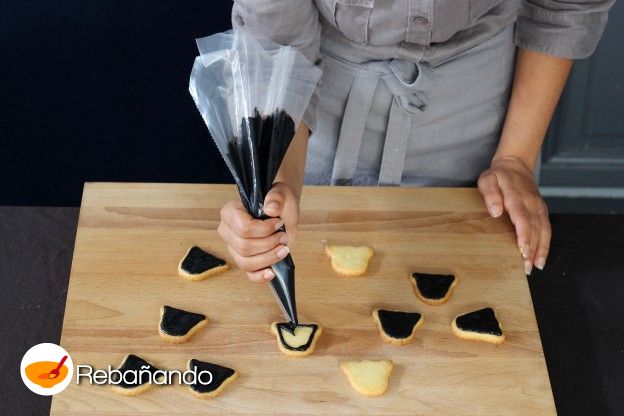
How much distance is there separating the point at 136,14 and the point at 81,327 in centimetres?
85

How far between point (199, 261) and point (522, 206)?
0.39 metres

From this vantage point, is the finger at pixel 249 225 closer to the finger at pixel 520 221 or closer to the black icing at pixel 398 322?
the black icing at pixel 398 322

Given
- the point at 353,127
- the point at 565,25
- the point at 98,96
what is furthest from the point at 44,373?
the point at 98,96

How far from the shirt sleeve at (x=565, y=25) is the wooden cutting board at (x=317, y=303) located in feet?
0.77

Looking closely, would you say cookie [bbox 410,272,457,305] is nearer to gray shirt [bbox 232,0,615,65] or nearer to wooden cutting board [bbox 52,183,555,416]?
wooden cutting board [bbox 52,183,555,416]

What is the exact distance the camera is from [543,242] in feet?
3.34

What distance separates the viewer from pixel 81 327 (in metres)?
0.88

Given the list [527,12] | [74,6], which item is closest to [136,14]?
[74,6]

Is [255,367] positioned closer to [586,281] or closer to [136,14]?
[586,281]

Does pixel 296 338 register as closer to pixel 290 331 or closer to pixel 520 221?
pixel 290 331

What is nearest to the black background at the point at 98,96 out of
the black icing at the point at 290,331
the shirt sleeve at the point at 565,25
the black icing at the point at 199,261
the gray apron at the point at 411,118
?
the gray apron at the point at 411,118

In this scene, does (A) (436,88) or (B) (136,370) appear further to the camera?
(A) (436,88)

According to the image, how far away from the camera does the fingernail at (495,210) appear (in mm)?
1017

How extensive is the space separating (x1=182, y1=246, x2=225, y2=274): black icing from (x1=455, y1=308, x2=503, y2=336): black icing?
10.4 inches
